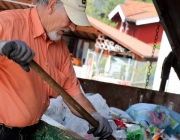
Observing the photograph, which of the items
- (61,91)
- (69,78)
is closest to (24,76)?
(61,91)

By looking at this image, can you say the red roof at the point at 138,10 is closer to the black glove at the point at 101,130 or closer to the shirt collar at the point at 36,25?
the black glove at the point at 101,130

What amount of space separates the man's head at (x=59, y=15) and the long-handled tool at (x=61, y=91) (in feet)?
1.18

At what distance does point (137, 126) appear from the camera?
4148 mm

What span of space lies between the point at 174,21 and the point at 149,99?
1362 millimetres

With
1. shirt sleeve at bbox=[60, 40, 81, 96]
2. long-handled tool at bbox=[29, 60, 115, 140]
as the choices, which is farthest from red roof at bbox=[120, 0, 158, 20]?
long-handled tool at bbox=[29, 60, 115, 140]

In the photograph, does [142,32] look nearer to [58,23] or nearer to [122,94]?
[122,94]

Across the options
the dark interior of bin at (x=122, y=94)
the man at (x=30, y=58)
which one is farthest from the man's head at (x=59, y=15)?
the dark interior of bin at (x=122, y=94)

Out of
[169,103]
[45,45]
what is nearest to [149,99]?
[169,103]

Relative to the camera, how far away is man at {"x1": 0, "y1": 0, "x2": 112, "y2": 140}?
2510 millimetres

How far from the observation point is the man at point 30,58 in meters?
2.51

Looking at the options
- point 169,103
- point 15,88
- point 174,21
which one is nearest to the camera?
point 15,88

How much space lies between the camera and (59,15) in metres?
2.67

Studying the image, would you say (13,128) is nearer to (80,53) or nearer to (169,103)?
(169,103)

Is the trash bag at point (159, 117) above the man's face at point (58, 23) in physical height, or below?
below
